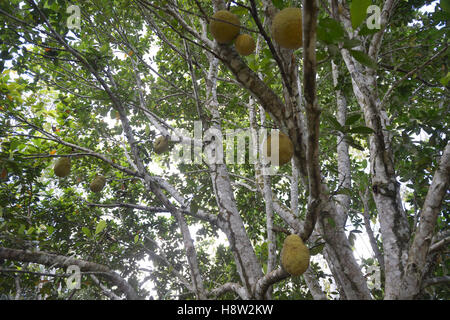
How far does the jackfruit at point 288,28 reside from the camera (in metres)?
1.09

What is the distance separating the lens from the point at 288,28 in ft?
3.57

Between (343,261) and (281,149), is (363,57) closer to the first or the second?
(281,149)

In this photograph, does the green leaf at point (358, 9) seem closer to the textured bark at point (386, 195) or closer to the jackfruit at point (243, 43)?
the jackfruit at point (243, 43)

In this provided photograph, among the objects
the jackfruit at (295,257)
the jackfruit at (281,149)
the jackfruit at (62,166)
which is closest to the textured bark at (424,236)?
the jackfruit at (295,257)

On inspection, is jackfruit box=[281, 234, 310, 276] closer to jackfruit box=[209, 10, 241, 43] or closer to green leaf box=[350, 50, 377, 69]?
green leaf box=[350, 50, 377, 69]

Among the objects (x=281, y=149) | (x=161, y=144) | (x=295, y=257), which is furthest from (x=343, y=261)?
(x=161, y=144)

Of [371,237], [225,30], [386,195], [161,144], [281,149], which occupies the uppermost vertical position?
[161,144]

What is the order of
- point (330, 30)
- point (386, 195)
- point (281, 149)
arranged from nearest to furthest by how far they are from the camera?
→ point (330, 30), point (281, 149), point (386, 195)

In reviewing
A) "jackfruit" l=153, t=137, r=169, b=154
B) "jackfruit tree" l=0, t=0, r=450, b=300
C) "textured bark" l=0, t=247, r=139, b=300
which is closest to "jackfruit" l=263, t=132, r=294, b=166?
"jackfruit tree" l=0, t=0, r=450, b=300

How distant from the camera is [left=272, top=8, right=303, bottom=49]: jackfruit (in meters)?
1.09

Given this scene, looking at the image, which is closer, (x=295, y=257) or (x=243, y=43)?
(x=295, y=257)
